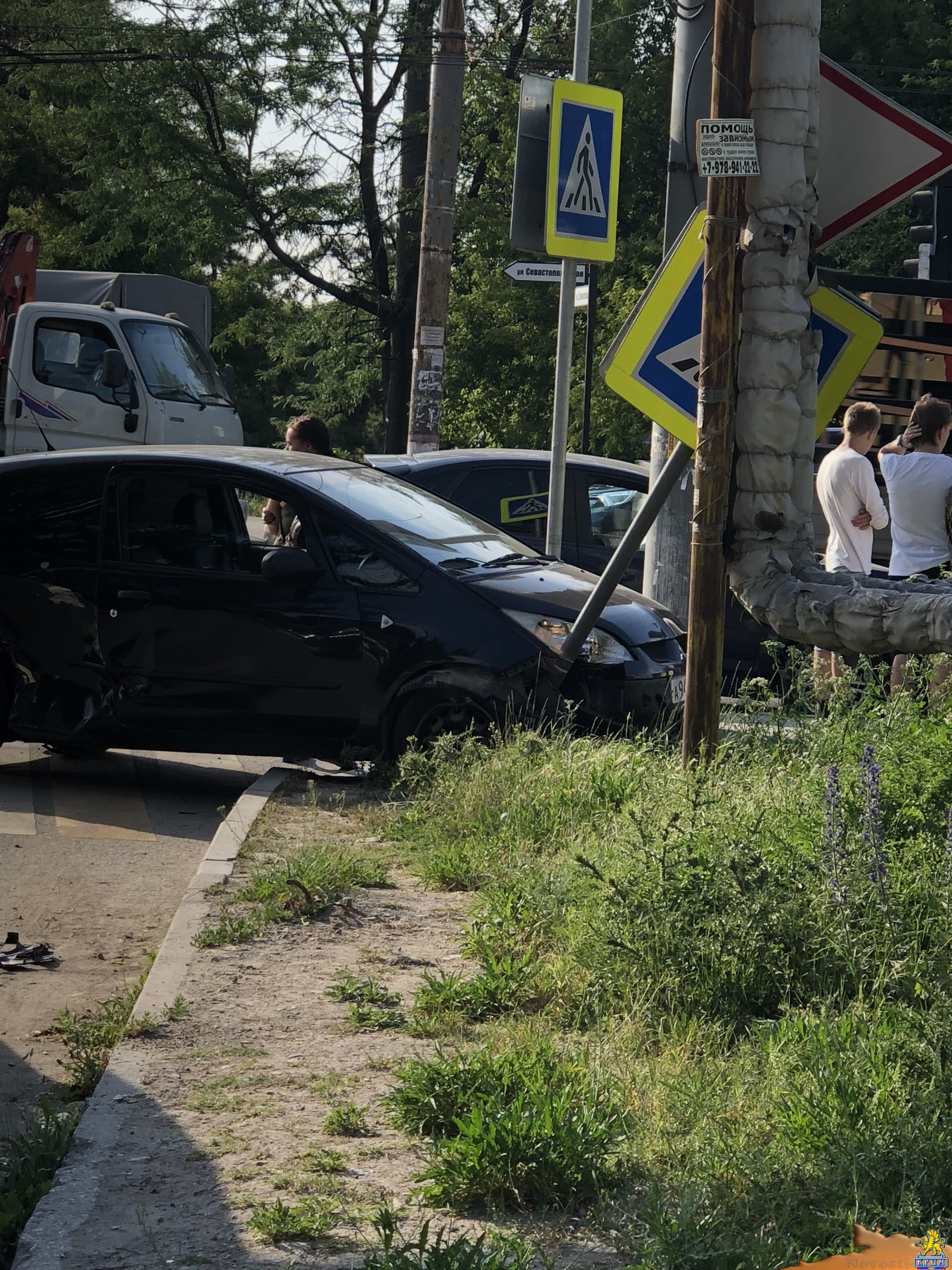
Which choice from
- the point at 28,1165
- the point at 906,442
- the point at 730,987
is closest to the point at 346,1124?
the point at 28,1165

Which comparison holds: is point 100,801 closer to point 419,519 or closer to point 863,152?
point 419,519

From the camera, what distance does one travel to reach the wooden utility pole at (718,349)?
5410 millimetres

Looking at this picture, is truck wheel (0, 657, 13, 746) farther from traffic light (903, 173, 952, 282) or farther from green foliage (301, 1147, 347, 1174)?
traffic light (903, 173, 952, 282)

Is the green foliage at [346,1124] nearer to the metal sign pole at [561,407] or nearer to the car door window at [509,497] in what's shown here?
the metal sign pole at [561,407]

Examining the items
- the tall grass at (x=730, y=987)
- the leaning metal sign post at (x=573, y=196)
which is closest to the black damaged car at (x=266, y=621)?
the leaning metal sign post at (x=573, y=196)

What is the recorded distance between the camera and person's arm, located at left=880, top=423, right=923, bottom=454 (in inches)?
356

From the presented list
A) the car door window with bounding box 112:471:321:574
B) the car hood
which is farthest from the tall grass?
the car door window with bounding box 112:471:321:574

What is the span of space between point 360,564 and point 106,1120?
442 cm

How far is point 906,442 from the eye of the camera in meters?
9.29

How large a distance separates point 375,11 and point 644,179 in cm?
567

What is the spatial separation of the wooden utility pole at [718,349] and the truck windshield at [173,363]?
40.8 feet

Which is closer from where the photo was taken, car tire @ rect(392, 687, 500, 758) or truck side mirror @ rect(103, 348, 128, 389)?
car tire @ rect(392, 687, 500, 758)

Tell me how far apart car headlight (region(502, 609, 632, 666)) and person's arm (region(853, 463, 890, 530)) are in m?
2.16

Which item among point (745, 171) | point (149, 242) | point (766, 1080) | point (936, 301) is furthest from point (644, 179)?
point (766, 1080)
